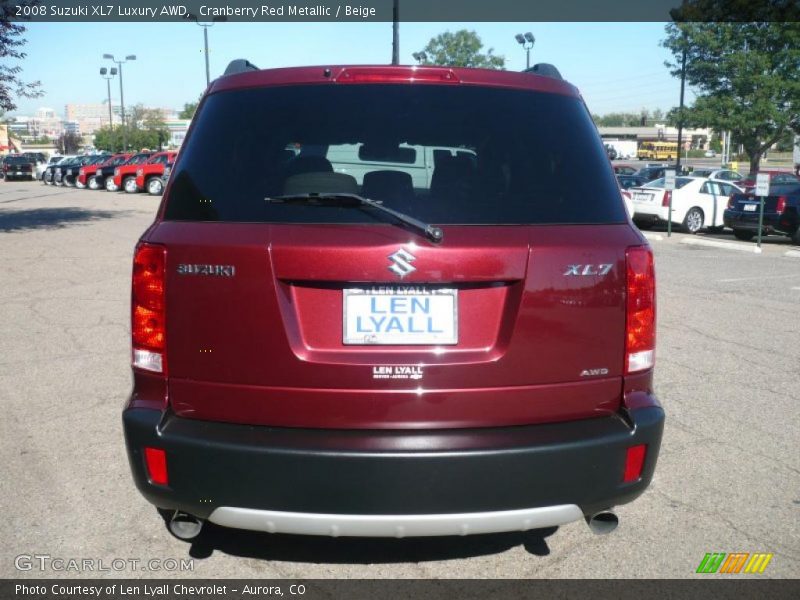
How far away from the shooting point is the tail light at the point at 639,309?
2.83m

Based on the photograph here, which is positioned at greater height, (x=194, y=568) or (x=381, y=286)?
(x=381, y=286)

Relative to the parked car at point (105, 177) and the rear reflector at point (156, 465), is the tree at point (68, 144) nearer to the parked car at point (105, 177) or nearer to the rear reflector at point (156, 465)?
the parked car at point (105, 177)

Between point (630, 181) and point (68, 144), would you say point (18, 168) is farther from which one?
point (68, 144)

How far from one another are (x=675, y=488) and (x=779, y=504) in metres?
0.48

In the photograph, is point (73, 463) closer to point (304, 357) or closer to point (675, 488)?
point (304, 357)

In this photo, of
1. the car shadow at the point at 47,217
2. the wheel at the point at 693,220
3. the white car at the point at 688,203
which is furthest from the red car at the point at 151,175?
the wheel at the point at 693,220

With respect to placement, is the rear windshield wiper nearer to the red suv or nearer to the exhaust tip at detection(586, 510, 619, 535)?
the red suv

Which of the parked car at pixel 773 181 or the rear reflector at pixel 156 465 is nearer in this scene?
the rear reflector at pixel 156 465

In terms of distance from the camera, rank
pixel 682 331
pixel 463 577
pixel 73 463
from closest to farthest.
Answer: pixel 463 577
pixel 73 463
pixel 682 331

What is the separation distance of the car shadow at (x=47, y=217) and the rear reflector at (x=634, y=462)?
18.0 m

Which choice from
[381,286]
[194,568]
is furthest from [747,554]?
[194,568]

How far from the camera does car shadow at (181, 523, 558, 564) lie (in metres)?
3.39

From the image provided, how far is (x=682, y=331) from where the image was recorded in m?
7.91

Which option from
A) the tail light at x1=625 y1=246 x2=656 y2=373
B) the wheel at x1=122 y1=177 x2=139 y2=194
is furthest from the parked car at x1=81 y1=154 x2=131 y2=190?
the tail light at x1=625 y1=246 x2=656 y2=373
